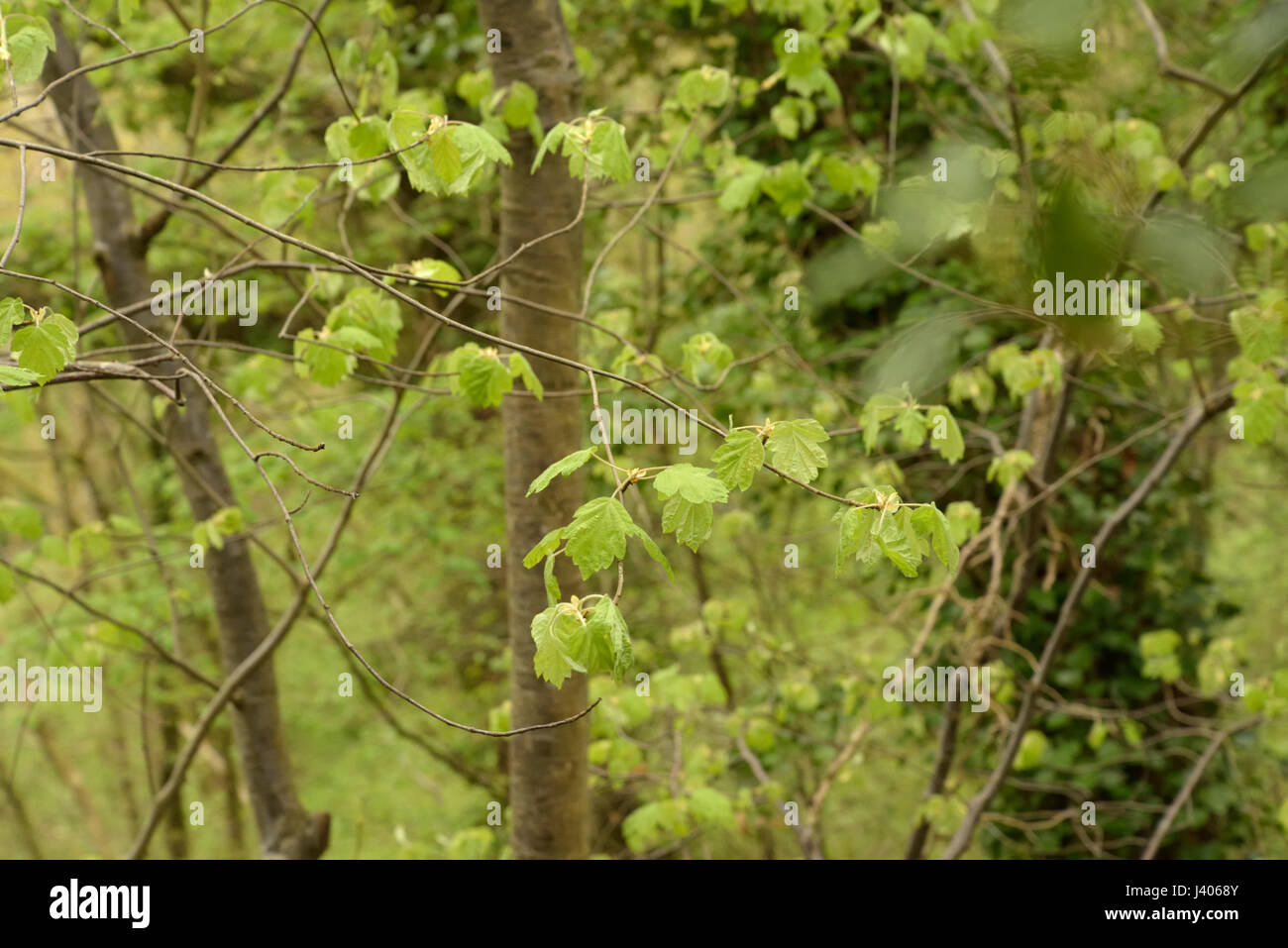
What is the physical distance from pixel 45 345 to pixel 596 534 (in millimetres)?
929

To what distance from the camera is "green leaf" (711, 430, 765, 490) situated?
4.67ft

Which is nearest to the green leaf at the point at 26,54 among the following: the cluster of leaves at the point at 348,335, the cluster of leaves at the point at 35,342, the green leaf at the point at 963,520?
the cluster of leaves at the point at 35,342

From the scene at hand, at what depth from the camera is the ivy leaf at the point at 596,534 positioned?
133 cm

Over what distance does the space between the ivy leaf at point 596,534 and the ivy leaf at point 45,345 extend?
0.87 meters

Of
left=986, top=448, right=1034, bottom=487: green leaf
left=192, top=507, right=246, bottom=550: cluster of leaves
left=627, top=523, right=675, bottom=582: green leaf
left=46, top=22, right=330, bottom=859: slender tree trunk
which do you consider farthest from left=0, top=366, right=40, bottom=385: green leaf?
left=986, top=448, right=1034, bottom=487: green leaf

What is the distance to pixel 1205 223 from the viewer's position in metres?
0.75

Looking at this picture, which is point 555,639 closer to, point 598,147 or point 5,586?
point 598,147

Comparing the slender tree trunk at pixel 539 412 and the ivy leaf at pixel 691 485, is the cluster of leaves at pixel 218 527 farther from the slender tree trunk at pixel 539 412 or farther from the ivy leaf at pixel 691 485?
the ivy leaf at pixel 691 485

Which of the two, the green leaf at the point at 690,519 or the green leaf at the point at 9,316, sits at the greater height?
the green leaf at the point at 9,316

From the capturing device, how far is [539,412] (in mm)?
2580

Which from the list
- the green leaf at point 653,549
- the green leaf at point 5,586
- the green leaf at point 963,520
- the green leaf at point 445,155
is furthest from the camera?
the green leaf at point 963,520

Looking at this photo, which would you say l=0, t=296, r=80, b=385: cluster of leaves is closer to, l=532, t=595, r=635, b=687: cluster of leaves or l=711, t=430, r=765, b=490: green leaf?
l=532, t=595, r=635, b=687: cluster of leaves

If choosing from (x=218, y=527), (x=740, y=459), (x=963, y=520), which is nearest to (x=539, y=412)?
(x=218, y=527)

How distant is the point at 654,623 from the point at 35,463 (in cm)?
789
